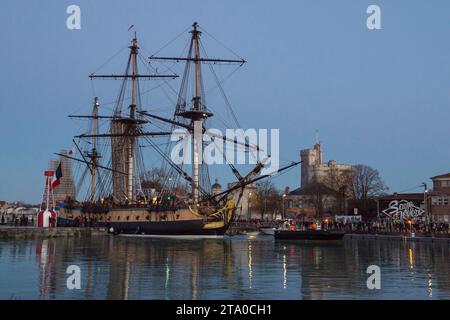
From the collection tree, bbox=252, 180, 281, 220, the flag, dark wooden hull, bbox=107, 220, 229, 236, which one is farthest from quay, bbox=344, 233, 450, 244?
tree, bbox=252, 180, 281, 220

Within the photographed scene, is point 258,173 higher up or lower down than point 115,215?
higher up

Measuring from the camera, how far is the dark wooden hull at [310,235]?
68.4 m

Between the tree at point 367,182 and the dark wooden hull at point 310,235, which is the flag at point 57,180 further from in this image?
the tree at point 367,182

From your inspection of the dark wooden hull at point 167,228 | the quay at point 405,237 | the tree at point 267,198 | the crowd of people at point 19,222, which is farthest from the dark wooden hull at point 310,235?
the tree at point 267,198

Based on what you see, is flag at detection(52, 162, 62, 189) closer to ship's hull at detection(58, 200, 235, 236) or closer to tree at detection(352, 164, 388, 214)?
ship's hull at detection(58, 200, 235, 236)

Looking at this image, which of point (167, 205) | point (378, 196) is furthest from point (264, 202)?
point (167, 205)

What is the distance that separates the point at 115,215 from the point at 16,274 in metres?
60.9

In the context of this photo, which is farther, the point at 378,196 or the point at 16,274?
the point at 378,196

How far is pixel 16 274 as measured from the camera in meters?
24.9

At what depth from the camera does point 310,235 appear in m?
70.1

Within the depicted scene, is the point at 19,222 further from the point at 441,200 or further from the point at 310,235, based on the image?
the point at 441,200

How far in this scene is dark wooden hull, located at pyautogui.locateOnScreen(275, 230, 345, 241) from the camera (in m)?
68.4
